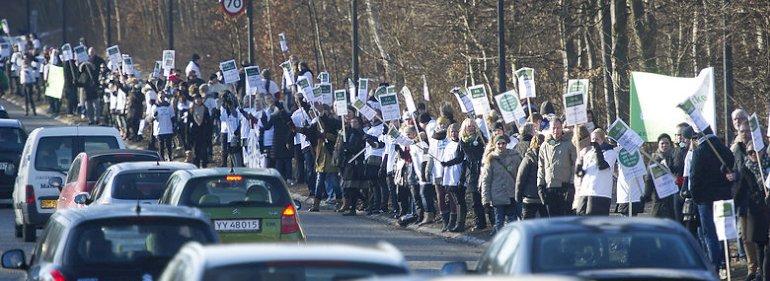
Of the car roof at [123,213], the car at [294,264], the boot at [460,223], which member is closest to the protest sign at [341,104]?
the boot at [460,223]

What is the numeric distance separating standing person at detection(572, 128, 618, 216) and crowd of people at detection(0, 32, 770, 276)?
15 mm

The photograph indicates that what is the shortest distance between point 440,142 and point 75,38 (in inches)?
2493

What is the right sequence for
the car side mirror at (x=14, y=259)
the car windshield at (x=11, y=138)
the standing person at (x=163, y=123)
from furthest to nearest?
the standing person at (x=163, y=123), the car windshield at (x=11, y=138), the car side mirror at (x=14, y=259)

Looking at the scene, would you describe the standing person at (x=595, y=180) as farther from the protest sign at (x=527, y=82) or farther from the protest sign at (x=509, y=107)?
the protest sign at (x=527, y=82)

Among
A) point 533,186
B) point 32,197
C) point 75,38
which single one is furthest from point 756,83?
point 75,38

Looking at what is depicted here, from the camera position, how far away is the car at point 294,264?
337 inches

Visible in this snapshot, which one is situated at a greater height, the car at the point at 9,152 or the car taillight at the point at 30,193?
the car at the point at 9,152

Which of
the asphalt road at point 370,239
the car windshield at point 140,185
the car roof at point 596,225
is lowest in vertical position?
the asphalt road at point 370,239

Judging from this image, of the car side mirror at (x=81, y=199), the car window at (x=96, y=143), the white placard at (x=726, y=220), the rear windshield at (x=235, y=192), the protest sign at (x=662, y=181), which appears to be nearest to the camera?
the white placard at (x=726, y=220)

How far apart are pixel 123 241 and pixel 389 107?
15.0 m

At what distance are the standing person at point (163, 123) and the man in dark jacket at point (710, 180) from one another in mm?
21246

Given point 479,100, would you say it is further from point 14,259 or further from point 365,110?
point 14,259

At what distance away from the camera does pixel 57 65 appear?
2007 inches

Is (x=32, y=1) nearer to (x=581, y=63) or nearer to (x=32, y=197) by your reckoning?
(x=581, y=63)
